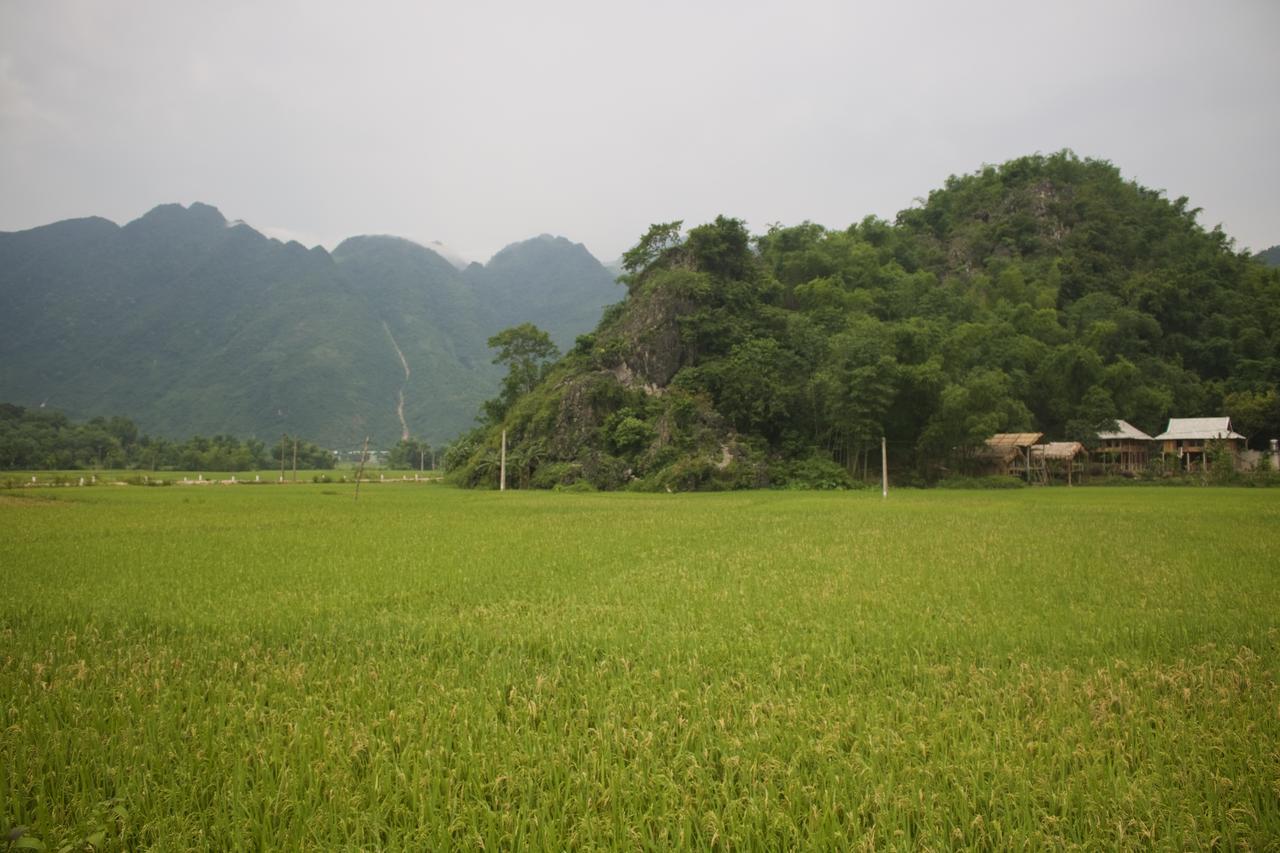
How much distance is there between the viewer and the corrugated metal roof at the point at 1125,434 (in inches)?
1843

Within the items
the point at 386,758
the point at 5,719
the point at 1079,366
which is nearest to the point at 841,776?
the point at 386,758

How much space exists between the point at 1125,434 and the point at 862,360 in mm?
23929

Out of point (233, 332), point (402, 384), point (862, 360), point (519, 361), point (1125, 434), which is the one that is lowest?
point (1125, 434)

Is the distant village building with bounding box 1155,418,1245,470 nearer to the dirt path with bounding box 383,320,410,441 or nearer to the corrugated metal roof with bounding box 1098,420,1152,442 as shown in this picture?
the corrugated metal roof with bounding box 1098,420,1152,442

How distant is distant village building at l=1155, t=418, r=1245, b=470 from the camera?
4541 centimetres

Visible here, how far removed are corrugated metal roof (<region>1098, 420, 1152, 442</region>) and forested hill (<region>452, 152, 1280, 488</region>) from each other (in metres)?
1.59

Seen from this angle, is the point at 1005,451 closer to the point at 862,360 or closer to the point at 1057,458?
the point at 1057,458

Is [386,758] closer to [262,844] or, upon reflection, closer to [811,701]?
[262,844]

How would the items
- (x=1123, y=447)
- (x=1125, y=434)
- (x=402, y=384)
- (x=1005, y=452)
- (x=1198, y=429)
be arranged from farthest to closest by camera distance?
(x=402, y=384) < (x=1198, y=429) < (x=1125, y=434) < (x=1123, y=447) < (x=1005, y=452)

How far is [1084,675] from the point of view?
4902 mm

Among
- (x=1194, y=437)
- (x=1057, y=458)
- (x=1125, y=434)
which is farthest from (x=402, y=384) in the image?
(x=1194, y=437)

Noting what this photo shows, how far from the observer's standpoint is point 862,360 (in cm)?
4053

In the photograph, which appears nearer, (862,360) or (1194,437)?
(862,360)

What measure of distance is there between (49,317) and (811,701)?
198 metres
